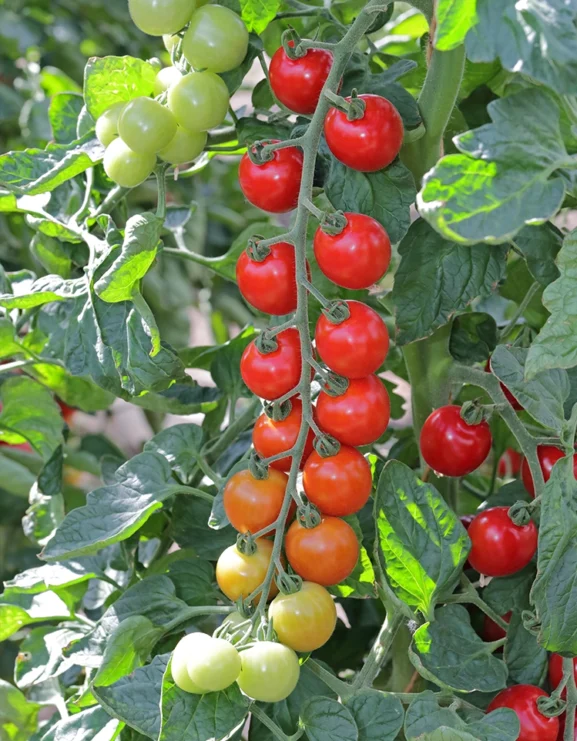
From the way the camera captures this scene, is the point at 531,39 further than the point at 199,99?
No

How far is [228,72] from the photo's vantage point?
443mm

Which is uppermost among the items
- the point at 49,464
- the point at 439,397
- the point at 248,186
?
the point at 248,186

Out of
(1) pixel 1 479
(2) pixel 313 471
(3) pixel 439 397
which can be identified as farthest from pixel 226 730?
(1) pixel 1 479

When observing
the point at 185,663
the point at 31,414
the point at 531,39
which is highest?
the point at 531,39

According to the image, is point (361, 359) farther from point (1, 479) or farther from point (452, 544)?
point (1, 479)

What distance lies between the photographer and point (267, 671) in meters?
0.36

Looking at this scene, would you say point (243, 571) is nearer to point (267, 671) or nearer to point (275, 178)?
point (267, 671)

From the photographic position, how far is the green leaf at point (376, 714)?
1.29ft

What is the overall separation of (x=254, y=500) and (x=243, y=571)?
3cm

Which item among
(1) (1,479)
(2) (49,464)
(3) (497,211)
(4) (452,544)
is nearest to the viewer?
(3) (497,211)

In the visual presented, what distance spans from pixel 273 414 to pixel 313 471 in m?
0.03

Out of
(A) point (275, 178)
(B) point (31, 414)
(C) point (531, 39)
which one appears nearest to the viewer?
(C) point (531, 39)

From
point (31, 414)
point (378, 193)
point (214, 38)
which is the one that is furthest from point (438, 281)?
point (31, 414)

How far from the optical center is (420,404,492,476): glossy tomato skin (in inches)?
17.8
